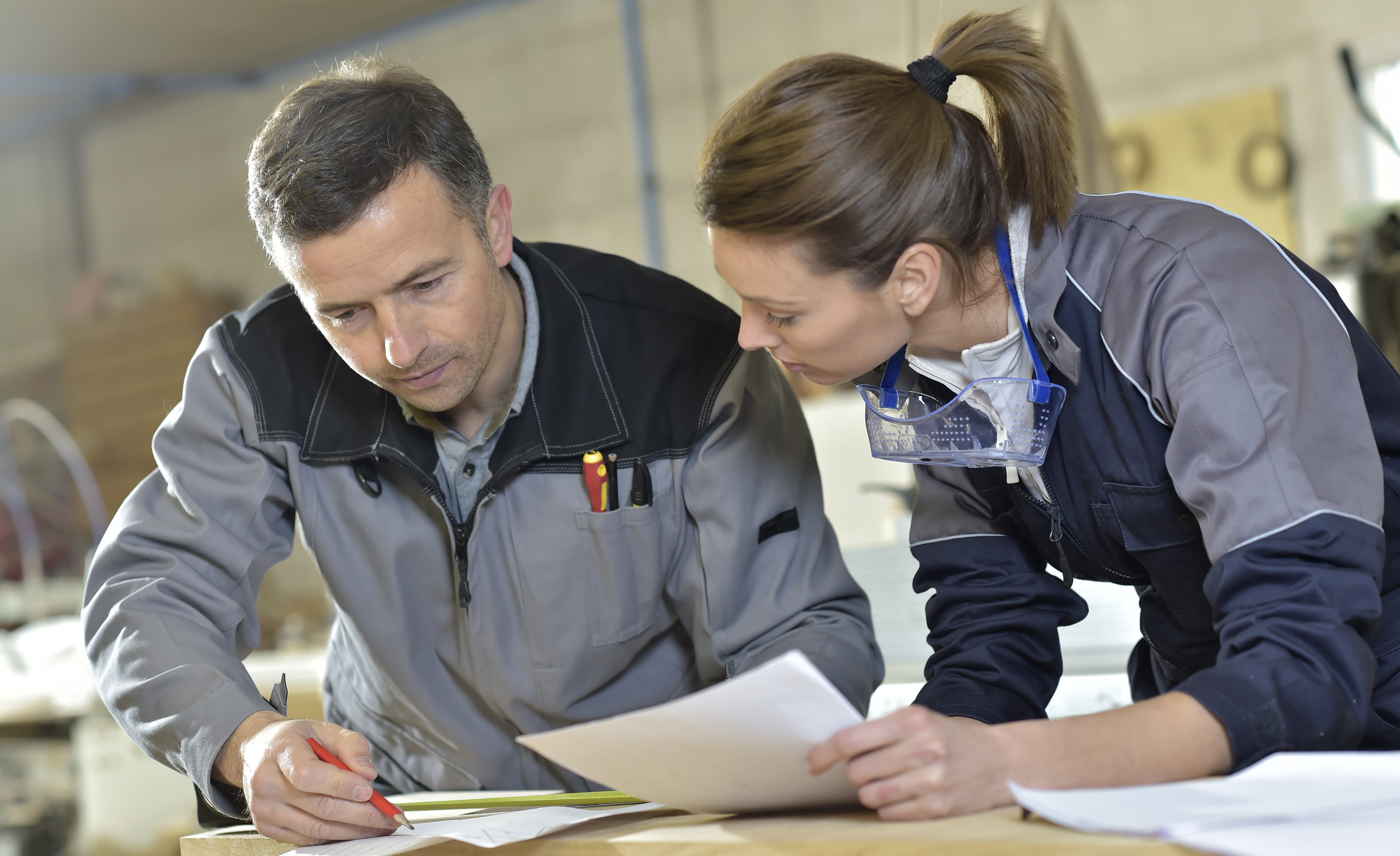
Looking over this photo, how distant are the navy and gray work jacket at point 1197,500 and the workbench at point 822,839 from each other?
17 centimetres

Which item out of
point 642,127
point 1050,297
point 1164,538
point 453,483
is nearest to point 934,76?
point 1050,297

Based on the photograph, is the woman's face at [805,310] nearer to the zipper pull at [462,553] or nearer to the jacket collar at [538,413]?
the jacket collar at [538,413]

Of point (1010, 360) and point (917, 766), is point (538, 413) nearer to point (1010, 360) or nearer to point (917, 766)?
point (1010, 360)

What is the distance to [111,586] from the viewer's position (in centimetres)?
126

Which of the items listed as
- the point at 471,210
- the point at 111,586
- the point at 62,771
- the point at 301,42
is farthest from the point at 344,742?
the point at 301,42

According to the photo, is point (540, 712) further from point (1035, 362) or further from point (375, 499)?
point (1035, 362)

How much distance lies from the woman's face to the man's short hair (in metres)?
0.37

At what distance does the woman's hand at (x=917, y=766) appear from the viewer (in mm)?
732

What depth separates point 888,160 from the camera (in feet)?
3.08

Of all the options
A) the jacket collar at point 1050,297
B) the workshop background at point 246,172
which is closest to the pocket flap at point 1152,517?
the jacket collar at point 1050,297

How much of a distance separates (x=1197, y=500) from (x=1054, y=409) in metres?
0.16

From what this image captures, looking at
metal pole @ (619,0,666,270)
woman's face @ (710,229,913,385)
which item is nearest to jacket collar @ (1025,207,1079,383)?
woman's face @ (710,229,913,385)

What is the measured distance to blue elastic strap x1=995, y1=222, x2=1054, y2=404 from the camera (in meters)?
0.97

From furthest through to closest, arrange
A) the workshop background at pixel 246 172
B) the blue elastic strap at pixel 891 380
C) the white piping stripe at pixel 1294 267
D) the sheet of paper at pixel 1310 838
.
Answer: the workshop background at pixel 246 172 → the blue elastic strap at pixel 891 380 → the white piping stripe at pixel 1294 267 → the sheet of paper at pixel 1310 838
